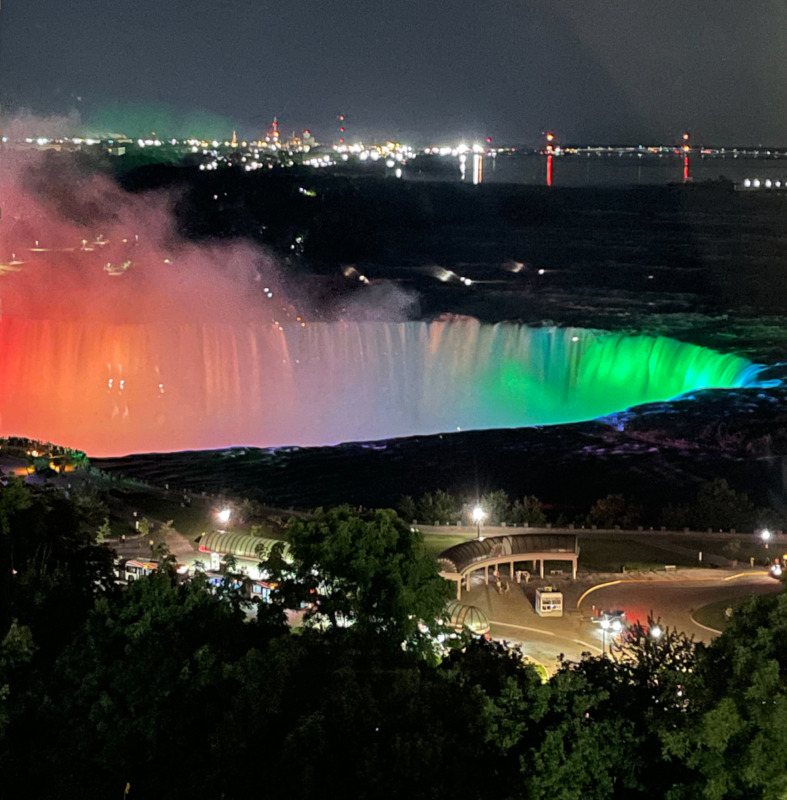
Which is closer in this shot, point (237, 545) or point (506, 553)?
point (506, 553)

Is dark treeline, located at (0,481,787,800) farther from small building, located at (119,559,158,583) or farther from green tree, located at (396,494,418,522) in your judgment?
green tree, located at (396,494,418,522)

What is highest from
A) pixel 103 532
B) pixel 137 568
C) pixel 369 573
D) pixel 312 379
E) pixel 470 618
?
pixel 312 379

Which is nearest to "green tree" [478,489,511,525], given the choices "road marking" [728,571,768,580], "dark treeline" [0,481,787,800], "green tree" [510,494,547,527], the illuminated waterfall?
"green tree" [510,494,547,527]

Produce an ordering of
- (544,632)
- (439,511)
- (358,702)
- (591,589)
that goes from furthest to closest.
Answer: (439,511)
(591,589)
(544,632)
(358,702)

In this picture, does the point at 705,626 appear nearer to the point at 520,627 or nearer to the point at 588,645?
the point at 588,645

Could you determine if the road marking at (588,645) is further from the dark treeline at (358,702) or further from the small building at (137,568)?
the small building at (137,568)

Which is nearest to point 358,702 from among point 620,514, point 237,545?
point 237,545

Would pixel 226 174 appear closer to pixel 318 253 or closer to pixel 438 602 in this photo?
pixel 318 253
